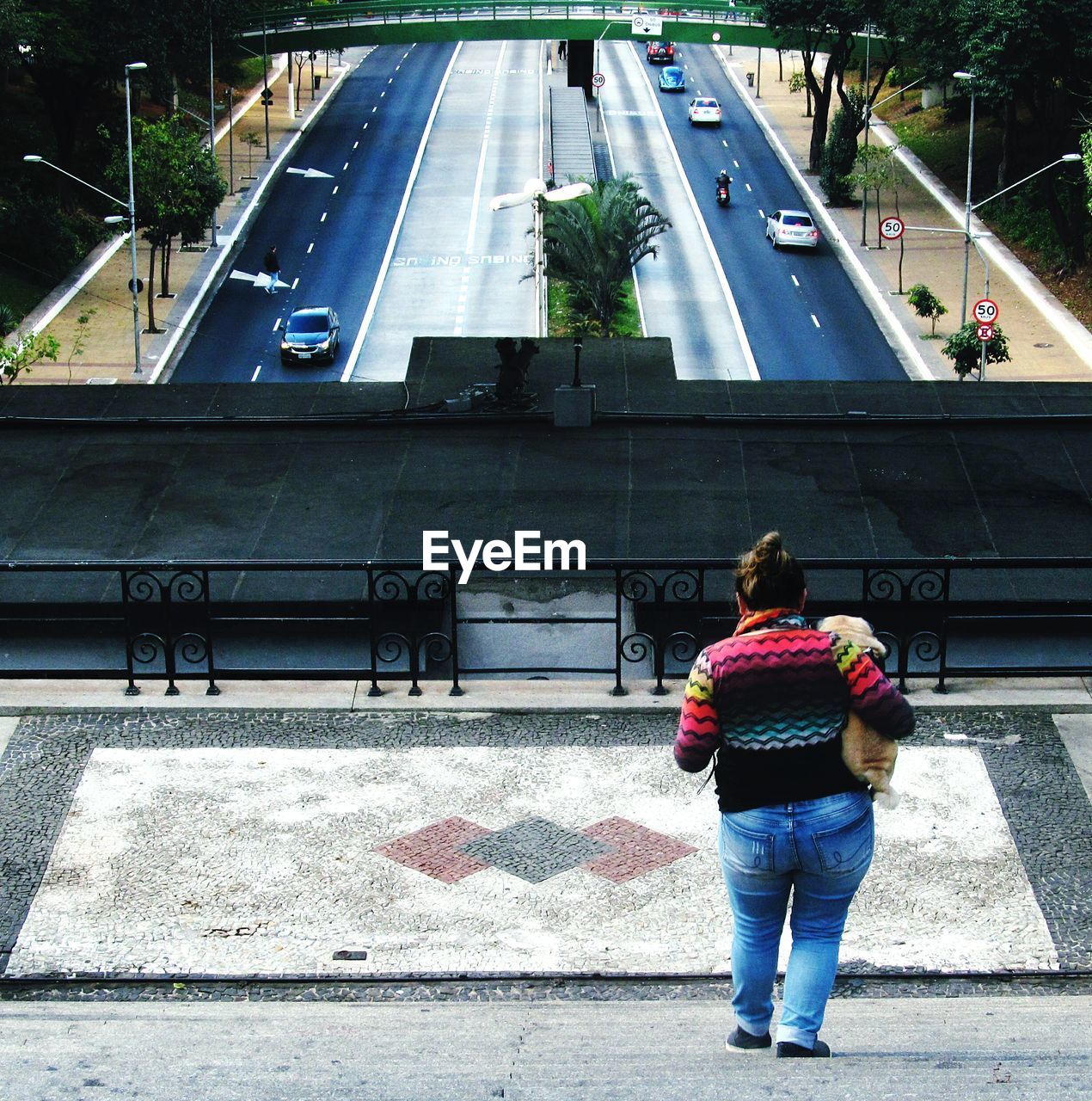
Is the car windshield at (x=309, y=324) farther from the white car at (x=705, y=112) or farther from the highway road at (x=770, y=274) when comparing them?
the white car at (x=705, y=112)

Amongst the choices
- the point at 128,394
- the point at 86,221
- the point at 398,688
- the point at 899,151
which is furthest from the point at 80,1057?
the point at 899,151

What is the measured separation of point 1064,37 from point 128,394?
139 ft

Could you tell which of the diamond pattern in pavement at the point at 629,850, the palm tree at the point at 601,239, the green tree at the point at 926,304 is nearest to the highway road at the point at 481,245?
the green tree at the point at 926,304

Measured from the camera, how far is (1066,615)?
1307cm

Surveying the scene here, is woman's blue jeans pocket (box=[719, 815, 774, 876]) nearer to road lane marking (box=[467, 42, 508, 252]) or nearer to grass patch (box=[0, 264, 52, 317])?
grass patch (box=[0, 264, 52, 317])

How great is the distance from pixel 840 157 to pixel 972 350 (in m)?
25.1

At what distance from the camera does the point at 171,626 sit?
45.8 ft

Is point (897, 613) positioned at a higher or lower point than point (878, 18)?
lower

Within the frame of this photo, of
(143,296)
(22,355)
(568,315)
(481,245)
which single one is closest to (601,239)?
(568,315)

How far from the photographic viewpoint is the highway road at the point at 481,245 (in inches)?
2104

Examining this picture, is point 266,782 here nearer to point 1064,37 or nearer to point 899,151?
point 1064,37

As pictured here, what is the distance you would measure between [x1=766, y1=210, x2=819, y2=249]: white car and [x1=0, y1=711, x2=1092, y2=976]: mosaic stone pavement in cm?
5486

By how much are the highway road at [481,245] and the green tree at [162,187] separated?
10.6ft

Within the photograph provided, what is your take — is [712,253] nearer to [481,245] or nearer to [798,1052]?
[481,245]
